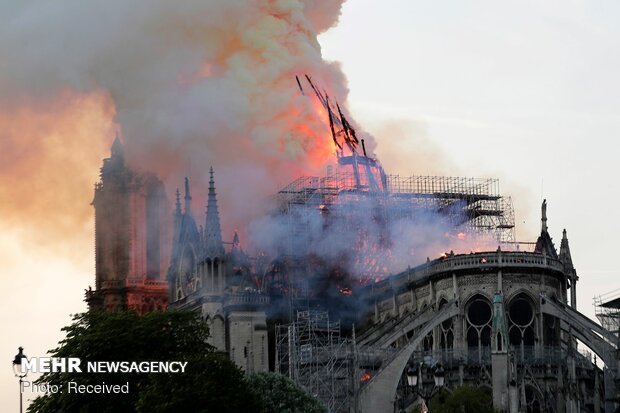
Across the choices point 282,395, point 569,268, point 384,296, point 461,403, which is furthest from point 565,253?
point 282,395

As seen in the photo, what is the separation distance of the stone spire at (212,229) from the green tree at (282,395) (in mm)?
35178

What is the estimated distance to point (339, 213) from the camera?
155250 millimetres

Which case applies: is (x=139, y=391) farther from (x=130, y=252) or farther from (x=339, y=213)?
(x=130, y=252)

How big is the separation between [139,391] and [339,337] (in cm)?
3867

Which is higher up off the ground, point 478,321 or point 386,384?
point 478,321

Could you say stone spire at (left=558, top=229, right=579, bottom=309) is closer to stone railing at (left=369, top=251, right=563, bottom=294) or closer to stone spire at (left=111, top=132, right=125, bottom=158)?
stone railing at (left=369, top=251, right=563, bottom=294)

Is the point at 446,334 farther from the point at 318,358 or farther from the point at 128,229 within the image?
the point at 128,229

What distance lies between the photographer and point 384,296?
152 m

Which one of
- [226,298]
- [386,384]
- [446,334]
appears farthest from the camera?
[226,298]

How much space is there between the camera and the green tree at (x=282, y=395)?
11519 centimetres

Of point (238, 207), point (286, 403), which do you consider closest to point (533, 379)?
point (286, 403)

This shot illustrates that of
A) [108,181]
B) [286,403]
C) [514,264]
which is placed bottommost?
[286,403]

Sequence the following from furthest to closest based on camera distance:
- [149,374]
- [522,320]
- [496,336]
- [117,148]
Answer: [117,148] → [522,320] → [496,336] → [149,374]

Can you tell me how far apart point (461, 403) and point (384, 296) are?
29376mm
